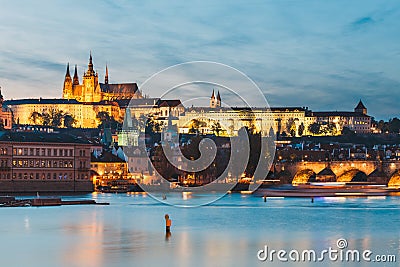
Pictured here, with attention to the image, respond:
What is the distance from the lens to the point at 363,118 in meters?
125

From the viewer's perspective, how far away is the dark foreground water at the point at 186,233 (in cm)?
2280

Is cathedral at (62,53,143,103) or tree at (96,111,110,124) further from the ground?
cathedral at (62,53,143,103)

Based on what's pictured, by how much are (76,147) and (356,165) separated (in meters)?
17.9

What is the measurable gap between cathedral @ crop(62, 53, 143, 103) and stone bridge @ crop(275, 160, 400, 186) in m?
75.3

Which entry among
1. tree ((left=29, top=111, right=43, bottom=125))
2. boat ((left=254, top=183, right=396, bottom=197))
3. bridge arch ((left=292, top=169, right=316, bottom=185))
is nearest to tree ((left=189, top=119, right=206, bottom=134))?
tree ((left=29, top=111, right=43, bottom=125))

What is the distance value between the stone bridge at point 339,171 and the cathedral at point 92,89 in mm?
75255

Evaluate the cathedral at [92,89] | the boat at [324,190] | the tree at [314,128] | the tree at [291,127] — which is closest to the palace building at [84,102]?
the cathedral at [92,89]

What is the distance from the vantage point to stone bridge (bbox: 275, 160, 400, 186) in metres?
59.5

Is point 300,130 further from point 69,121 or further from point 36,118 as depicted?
point 36,118

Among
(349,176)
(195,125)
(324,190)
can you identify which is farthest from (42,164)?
(195,125)

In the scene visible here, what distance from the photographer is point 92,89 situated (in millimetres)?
135750

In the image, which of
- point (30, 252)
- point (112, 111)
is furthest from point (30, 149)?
point (112, 111)

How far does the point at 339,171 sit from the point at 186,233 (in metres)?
32.6

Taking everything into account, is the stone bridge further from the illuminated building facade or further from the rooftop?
the rooftop
